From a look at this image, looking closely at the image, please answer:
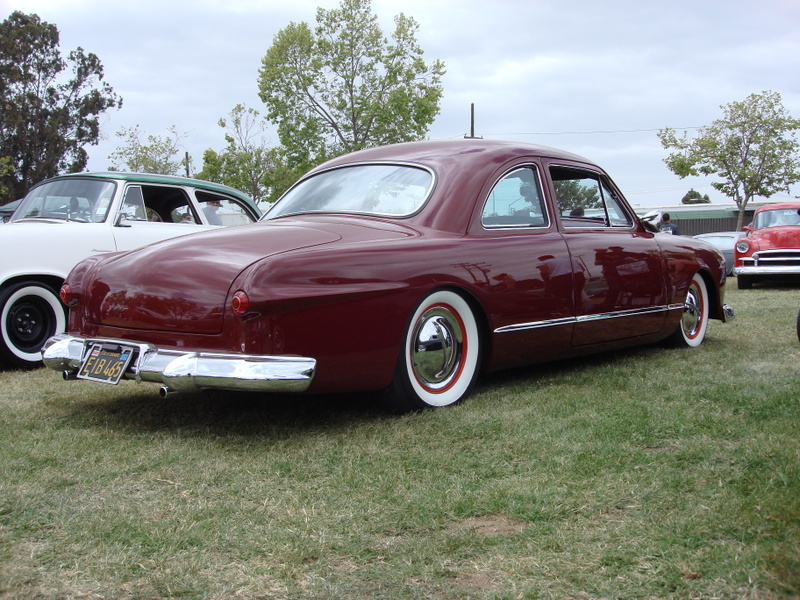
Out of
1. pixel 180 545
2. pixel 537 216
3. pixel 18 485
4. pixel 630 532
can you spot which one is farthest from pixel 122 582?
pixel 537 216

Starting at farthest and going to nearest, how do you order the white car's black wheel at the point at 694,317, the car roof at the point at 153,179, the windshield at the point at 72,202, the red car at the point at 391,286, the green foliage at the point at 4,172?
the green foliage at the point at 4,172, the car roof at the point at 153,179, the windshield at the point at 72,202, the white car's black wheel at the point at 694,317, the red car at the point at 391,286

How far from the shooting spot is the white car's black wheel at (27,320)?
6305 mm

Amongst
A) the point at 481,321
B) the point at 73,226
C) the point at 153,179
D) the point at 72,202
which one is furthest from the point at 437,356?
the point at 72,202

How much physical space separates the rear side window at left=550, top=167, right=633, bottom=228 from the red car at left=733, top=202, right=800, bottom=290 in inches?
401

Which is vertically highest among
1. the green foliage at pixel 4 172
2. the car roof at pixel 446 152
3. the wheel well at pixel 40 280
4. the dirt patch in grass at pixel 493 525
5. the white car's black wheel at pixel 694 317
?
the green foliage at pixel 4 172

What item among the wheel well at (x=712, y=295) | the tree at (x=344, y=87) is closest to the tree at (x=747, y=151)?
the tree at (x=344, y=87)

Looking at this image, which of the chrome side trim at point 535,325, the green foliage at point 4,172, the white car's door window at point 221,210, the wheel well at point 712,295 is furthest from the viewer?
the green foliage at point 4,172

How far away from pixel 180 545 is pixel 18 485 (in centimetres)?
97

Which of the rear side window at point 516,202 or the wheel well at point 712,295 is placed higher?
the rear side window at point 516,202

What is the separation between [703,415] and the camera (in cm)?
411

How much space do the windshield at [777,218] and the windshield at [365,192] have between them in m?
13.1

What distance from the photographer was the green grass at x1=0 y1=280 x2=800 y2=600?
235 centimetres

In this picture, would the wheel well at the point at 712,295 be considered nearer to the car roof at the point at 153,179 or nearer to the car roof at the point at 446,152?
the car roof at the point at 446,152

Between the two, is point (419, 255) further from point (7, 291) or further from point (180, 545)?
point (7, 291)
